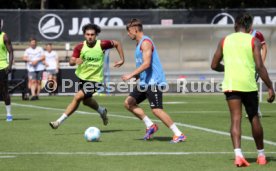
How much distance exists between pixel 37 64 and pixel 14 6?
93.7 ft

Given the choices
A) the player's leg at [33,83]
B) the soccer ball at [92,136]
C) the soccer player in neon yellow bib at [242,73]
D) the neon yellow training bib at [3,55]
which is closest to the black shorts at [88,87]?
the soccer ball at [92,136]

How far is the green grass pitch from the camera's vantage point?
36.9 ft

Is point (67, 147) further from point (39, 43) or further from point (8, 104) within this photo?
point (39, 43)

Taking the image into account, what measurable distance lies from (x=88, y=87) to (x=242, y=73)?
553 cm

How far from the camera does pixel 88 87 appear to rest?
16109mm

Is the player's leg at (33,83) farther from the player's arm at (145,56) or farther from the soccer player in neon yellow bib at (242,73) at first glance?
the soccer player in neon yellow bib at (242,73)

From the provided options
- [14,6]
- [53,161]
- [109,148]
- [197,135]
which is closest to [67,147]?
[109,148]

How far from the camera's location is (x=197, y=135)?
50.4 feet

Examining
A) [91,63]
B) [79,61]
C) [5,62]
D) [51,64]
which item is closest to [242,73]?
[79,61]

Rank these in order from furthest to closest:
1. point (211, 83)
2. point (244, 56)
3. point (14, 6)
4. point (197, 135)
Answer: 1. point (14, 6)
2. point (211, 83)
3. point (197, 135)
4. point (244, 56)

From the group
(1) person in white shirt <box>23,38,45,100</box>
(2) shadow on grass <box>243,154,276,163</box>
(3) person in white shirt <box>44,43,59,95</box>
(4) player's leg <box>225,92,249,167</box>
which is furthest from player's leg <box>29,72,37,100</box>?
(4) player's leg <box>225,92,249,167</box>

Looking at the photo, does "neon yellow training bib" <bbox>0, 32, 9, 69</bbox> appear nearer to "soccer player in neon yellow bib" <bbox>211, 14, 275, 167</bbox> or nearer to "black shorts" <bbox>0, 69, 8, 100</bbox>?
"black shorts" <bbox>0, 69, 8, 100</bbox>

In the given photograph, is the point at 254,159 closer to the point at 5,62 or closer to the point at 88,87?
the point at 88,87

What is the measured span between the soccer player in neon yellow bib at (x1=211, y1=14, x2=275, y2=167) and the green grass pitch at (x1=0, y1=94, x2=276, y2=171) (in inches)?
18.4
